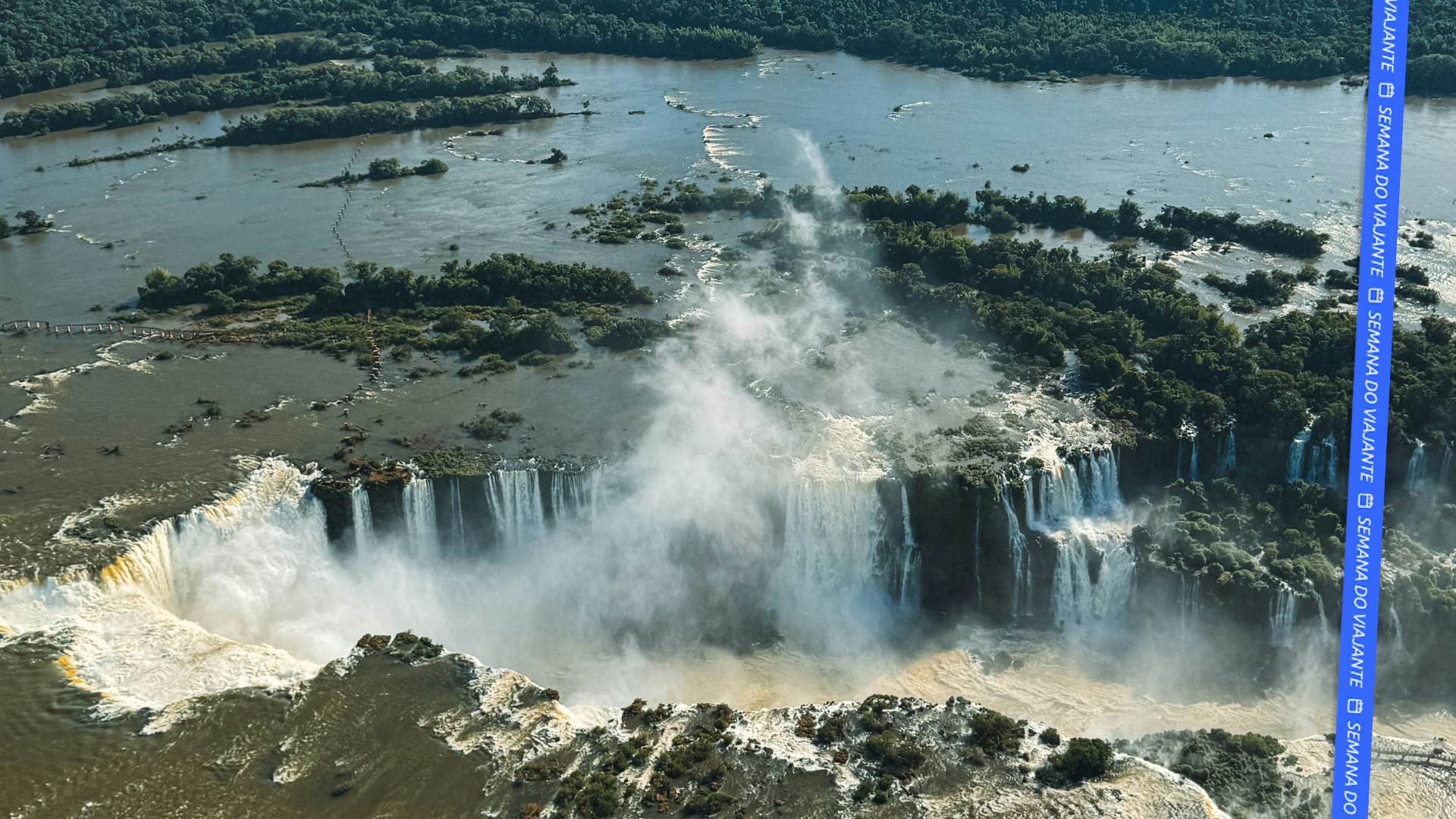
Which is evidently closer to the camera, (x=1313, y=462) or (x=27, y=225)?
(x=1313, y=462)

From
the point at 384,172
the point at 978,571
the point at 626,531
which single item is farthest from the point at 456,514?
the point at 384,172

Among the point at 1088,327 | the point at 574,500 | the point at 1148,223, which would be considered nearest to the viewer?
the point at 574,500

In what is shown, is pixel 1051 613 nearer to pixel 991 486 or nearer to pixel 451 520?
pixel 991 486

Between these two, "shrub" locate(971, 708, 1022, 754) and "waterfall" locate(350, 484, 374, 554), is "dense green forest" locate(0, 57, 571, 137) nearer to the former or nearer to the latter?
"waterfall" locate(350, 484, 374, 554)

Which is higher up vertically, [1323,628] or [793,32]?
[793,32]

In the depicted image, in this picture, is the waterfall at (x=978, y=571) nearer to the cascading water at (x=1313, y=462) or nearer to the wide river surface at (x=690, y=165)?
the cascading water at (x=1313, y=462)

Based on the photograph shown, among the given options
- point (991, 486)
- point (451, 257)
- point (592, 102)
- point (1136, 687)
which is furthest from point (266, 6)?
point (1136, 687)

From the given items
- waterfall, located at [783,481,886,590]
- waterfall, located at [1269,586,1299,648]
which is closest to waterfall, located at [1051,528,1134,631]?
waterfall, located at [1269,586,1299,648]

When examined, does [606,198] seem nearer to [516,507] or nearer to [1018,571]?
[516,507]
